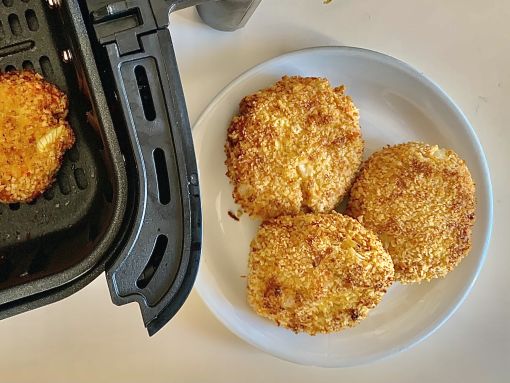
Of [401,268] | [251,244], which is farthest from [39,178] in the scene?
[401,268]

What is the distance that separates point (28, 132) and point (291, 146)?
0.40m

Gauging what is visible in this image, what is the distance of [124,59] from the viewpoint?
29.0 inches

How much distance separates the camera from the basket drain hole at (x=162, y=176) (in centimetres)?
75

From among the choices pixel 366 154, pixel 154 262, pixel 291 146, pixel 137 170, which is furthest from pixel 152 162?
pixel 366 154

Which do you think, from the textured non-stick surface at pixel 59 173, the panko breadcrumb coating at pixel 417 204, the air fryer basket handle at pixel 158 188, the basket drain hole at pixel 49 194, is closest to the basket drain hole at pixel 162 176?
the air fryer basket handle at pixel 158 188

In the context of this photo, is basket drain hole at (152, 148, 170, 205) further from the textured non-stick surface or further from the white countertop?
the white countertop

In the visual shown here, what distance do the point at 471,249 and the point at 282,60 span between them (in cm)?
48

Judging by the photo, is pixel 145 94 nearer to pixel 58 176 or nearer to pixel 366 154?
pixel 58 176

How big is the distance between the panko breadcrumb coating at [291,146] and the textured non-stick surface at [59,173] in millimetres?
236

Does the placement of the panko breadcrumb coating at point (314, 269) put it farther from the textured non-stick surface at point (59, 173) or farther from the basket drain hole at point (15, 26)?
the basket drain hole at point (15, 26)

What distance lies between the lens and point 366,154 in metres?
1.13

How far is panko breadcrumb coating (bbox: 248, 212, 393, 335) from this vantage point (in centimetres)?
101

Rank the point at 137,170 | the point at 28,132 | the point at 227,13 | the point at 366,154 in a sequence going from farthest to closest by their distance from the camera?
the point at 366,154, the point at 227,13, the point at 28,132, the point at 137,170

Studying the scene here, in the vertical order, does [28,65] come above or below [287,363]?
above
